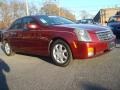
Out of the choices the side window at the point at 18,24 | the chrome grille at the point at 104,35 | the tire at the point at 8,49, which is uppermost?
the side window at the point at 18,24

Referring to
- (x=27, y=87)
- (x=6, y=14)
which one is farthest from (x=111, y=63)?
(x=6, y=14)

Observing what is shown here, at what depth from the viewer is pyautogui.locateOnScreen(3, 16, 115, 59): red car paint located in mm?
7520

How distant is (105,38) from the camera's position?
7965 millimetres

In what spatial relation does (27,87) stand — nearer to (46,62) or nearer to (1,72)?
(1,72)

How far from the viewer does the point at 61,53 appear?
26.2 feet

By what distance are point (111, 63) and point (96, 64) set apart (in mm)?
426

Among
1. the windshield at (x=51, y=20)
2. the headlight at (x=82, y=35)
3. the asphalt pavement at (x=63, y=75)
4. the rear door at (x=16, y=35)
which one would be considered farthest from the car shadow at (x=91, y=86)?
the rear door at (x=16, y=35)

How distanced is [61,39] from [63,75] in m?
1.33

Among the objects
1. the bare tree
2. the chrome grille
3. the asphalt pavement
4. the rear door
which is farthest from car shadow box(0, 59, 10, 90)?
the bare tree

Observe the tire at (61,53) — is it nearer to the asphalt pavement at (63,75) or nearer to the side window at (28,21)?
the asphalt pavement at (63,75)

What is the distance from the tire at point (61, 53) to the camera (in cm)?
776

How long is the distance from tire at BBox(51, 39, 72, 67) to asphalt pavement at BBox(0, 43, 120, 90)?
169 mm

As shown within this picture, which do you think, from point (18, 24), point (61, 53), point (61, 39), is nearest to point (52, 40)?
point (61, 39)

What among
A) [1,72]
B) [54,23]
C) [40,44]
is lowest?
[1,72]
